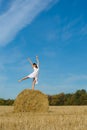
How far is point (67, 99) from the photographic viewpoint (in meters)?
50.8

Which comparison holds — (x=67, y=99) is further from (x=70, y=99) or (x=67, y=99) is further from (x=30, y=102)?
(x=30, y=102)

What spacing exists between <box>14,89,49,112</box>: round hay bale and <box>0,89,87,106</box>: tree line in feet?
92.8

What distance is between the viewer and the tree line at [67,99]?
4903cm

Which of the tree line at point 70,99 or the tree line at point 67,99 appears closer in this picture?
the tree line at point 67,99

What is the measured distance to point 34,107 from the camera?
20.2 metres

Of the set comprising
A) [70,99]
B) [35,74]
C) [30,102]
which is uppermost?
A: [70,99]

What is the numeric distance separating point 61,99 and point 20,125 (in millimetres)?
40198

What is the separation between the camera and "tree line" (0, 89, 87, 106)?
161 feet

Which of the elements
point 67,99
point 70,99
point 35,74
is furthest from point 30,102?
point 67,99

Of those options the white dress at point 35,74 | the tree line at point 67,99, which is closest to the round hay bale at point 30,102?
the white dress at point 35,74

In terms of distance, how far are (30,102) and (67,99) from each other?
102 feet

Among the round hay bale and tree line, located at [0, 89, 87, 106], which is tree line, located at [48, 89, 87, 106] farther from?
the round hay bale

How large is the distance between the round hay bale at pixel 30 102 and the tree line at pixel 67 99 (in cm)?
2828

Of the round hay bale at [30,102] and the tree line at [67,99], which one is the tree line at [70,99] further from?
the round hay bale at [30,102]
